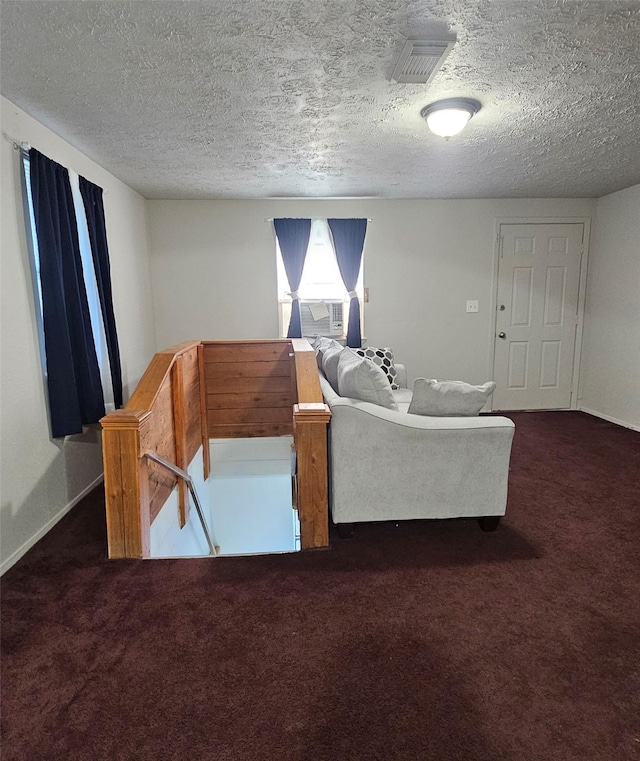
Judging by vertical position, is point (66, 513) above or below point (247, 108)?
below

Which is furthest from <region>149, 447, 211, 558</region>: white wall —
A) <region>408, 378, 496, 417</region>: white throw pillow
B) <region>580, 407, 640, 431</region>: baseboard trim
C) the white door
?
<region>580, 407, 640, 431</region>: baseboard trim

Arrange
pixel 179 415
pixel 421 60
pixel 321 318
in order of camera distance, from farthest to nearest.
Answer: pixel 321 318
pixel 179 415
pixel 421 60

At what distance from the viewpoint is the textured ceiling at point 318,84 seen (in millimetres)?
1779

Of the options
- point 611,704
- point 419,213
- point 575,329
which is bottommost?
point 611,704

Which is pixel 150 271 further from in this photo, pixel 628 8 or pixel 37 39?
pixel 628 8

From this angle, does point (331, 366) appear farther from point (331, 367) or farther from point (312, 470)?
point (312, 470)

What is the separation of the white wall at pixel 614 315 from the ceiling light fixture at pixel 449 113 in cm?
284

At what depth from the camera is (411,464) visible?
2.44m

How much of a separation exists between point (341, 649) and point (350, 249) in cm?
404

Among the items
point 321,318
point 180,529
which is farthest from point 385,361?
point 180,529

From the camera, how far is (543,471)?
3510 millimetres

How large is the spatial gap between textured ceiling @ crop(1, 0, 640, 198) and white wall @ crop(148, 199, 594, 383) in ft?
3.24

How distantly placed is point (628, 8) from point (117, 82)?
7.26 ft

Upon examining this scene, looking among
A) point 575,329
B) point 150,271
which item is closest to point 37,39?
point 150,271
